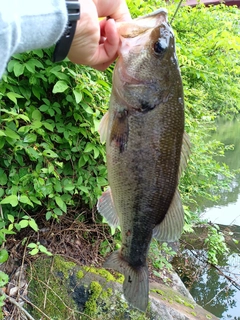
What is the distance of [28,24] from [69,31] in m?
0.29

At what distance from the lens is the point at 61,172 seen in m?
3.02

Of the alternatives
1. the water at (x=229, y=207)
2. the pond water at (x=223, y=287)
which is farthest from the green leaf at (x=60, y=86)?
the water at (x=229, y=207)

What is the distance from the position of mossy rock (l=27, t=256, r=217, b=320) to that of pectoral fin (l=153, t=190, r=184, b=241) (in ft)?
4.64

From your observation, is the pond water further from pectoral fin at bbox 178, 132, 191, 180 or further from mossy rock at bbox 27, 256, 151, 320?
pectoral fin at bbox 178, 132, 191, 180

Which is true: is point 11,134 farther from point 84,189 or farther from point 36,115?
point 84,189

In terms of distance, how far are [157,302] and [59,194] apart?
4.15ft

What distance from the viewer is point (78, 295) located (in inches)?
117

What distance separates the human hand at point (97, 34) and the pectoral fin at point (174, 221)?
2.41 ft

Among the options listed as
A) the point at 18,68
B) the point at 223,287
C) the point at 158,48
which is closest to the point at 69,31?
the point at 158,48

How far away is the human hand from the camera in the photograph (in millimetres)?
1472

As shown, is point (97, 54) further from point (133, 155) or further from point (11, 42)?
point (11, 42)

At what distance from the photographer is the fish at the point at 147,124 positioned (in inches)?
63.8

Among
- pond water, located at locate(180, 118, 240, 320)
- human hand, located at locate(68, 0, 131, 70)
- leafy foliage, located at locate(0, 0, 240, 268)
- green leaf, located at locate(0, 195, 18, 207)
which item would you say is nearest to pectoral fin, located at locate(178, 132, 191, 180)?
human hand, located at locate(68, 0, 131, 70)

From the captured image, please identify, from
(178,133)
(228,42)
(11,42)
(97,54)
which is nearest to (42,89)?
(97,54)
